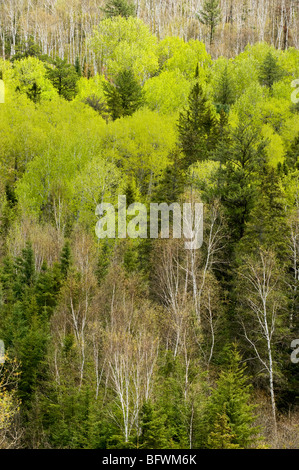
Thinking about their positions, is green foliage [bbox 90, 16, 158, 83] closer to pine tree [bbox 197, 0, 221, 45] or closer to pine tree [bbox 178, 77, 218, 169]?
pine tree [bbox 197, 0, 221, 45]

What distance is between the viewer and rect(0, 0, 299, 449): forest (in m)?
16.6

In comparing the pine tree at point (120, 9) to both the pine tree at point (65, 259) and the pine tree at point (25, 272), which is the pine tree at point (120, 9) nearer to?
the pine tree at point (25, 272)

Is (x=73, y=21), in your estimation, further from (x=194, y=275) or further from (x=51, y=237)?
(x=194, y=275)

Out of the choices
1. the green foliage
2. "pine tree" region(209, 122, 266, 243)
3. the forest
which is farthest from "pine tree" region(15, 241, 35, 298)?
the green foliage

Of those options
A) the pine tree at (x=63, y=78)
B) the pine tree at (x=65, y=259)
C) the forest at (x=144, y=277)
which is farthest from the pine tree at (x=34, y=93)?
the pine tree at (x=65, y=259)

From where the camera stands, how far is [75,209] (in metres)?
34.4

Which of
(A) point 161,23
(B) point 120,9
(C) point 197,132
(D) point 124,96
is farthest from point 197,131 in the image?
(A) point 161,23

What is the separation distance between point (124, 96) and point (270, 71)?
21.6 m

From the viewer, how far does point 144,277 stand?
26938 millimetres

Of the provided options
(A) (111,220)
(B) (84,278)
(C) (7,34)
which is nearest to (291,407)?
(B) (84,278)

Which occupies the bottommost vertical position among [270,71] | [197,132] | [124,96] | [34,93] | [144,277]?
[144,277]

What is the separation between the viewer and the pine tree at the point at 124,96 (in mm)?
43781

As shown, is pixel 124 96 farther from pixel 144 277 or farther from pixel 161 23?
pixel 161 23

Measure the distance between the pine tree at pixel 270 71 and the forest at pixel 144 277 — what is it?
5595 mm
